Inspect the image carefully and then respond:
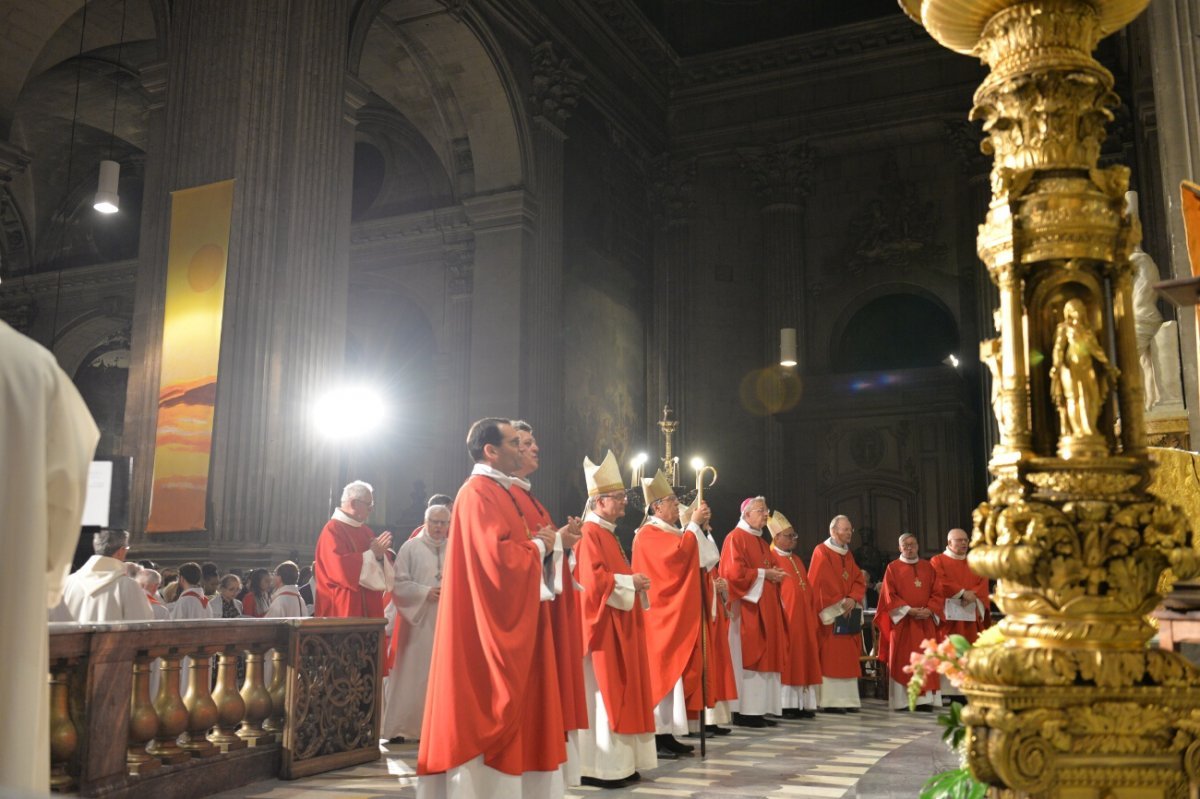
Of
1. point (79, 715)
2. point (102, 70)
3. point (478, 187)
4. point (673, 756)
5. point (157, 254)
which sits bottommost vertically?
point (673, 756)

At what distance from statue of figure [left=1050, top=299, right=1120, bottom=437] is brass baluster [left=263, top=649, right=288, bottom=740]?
477cm

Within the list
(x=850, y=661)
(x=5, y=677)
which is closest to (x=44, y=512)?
(x=5, y=677)

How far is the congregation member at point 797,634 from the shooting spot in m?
10.3

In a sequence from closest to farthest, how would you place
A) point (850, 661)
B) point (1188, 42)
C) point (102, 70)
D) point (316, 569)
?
1. point (1188, 42)
2. point (316, 569)
3. point (850, 661)
4. point (102, 70)

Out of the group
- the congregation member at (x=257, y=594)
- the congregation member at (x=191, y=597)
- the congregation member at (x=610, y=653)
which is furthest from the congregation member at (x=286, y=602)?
the congregation member at (x=610, y=653)

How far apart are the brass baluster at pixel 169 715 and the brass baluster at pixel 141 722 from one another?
0.08m

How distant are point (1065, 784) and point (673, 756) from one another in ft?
16.4

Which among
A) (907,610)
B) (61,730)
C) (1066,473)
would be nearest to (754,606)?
(907,610)

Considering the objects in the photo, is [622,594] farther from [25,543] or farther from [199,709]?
[25,543]

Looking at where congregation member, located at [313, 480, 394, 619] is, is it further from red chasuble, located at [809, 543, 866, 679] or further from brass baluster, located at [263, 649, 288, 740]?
red chasuble, located at [809, 543, 866, 679]

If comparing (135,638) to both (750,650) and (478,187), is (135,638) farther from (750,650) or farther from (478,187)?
(478,187)

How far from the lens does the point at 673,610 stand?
7824 millimetres

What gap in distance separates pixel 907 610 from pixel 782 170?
9.86 metres

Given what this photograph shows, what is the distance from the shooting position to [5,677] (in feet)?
8.39
